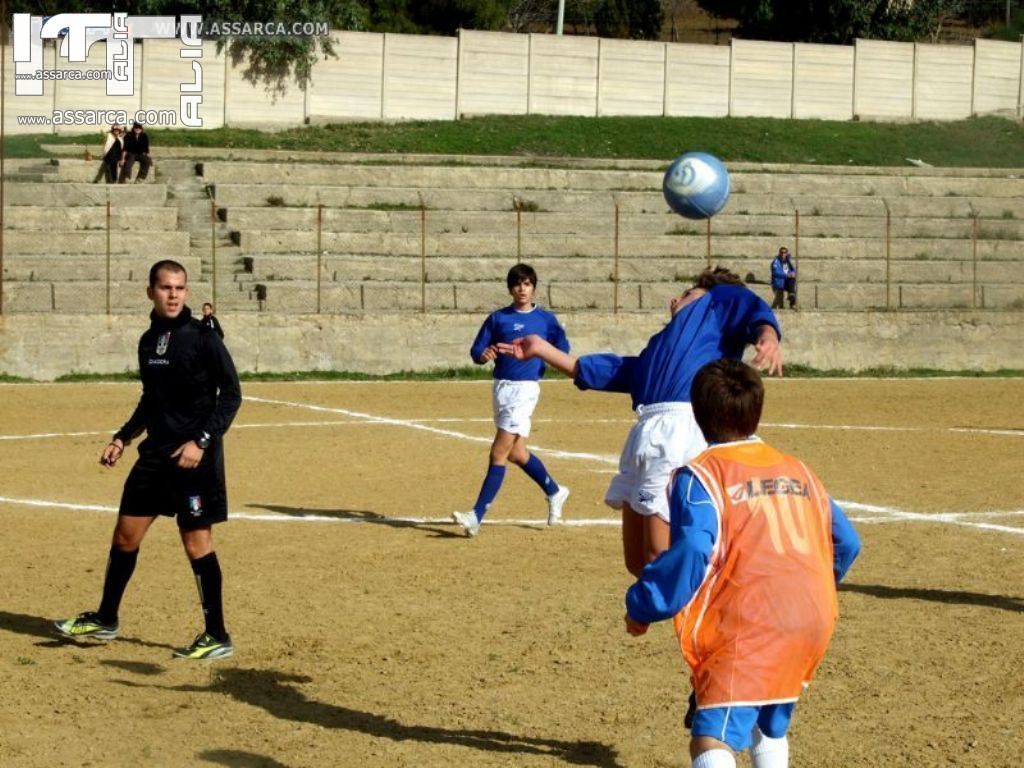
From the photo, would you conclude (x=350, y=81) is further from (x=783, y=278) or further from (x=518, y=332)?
(x=518, y=332)

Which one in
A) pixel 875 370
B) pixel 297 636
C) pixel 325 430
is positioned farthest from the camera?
pixel 875 370

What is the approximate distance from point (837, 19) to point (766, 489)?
6013cm

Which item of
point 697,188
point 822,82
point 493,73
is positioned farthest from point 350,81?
point 697,188

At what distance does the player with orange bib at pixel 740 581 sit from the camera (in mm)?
4734

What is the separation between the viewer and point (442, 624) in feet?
31.1

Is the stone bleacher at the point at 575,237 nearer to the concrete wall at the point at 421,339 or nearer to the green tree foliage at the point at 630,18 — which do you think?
the concrete wall at the point at 421,339

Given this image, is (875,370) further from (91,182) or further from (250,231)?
(91,182)

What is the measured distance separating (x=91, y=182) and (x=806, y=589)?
1224 inches

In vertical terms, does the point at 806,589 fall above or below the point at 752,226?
below

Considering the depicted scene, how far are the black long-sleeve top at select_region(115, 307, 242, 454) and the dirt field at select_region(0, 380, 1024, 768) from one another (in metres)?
1.26

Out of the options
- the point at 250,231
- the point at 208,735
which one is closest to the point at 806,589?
the point at 208,735

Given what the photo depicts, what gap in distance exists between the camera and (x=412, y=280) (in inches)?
1219

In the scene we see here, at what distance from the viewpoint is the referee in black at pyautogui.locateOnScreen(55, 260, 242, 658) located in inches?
336

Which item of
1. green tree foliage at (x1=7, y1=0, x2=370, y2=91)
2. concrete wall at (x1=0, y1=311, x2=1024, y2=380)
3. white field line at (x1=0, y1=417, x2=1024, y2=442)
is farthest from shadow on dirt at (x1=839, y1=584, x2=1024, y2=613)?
green tree foliage at (x1=7, y1=0, x2=370, y2=91)
